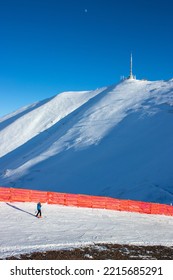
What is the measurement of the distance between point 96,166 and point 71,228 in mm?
35901

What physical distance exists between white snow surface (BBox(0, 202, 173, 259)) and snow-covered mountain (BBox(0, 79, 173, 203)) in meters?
16.3

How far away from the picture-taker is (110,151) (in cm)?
6606

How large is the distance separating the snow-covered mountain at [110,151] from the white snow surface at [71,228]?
1626cm

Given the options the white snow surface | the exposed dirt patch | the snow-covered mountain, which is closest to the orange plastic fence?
the white snow surface

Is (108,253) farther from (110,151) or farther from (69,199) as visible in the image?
(110,151)

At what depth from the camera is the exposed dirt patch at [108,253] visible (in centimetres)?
1861

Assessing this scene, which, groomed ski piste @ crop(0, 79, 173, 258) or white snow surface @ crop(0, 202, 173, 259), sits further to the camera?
groomed ski piste @ crop(0, 79, 173, 258)

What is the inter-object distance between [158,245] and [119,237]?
2536 millimetres

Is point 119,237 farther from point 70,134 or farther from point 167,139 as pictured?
point 70,134

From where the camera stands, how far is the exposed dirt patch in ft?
61.1

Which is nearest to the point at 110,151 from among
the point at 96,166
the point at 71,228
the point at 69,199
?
the point at 96,166

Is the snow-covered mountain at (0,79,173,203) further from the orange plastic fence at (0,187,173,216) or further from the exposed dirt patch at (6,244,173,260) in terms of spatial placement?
the exposed dirt patch at (6,244,173,260)

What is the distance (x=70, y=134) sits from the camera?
82.7 metres
